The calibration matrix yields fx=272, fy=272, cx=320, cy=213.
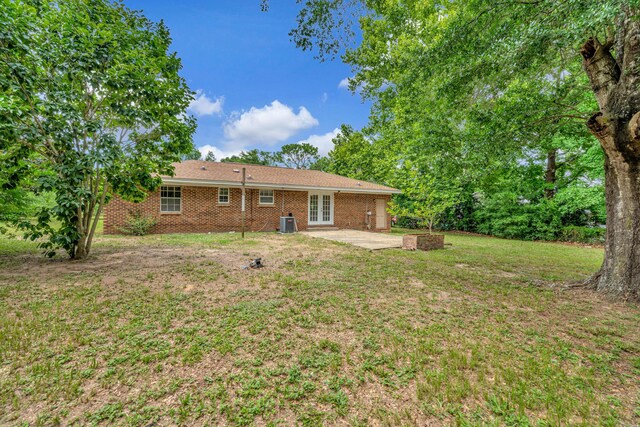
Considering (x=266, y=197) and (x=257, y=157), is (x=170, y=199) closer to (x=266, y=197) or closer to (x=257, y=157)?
(x=266, y=197)

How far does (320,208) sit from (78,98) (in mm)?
A: 10931

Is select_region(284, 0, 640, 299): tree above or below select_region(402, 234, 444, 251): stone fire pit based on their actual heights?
above

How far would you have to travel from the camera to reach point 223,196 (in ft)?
41.8

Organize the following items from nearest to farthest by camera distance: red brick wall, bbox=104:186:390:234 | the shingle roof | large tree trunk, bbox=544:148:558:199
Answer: red brick wall, bbox=104:186:390:234
the shingle roof
large tree trunk, bbox=544:148:558:199

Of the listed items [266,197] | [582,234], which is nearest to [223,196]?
[266,197]

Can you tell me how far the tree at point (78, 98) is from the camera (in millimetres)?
4996

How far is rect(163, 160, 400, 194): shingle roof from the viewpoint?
11.9 m

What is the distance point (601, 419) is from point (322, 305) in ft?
9.33

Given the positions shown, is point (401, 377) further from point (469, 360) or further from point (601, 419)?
point (601, 419)

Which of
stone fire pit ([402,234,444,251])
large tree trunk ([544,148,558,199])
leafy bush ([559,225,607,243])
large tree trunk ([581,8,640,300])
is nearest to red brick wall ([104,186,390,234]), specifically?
stone fire pit ([402,234,444,251])

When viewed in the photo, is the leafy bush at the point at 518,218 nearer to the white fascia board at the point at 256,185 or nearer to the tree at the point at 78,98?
the white fascia board at the point at 256,185

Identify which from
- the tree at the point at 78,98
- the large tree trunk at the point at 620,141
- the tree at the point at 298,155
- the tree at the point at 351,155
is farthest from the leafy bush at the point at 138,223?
the tree at the point at 298,155

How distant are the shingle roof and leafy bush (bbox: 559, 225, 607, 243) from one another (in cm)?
840

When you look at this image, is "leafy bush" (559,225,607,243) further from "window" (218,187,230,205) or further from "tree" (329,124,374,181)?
"window" (218,187,230,205)
